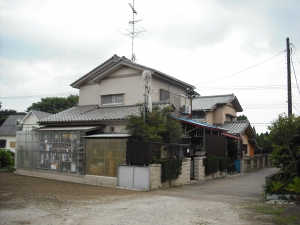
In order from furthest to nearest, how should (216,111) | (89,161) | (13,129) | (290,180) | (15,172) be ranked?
1. (13,129)
2. (216,111)
3. (15,172)
4. (89,161)
5. (290,180)

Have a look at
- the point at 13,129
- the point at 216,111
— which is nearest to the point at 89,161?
the point at 216,111

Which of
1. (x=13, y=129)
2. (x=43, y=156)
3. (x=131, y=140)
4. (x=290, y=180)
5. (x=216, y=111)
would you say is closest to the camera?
(x=290, y=180)

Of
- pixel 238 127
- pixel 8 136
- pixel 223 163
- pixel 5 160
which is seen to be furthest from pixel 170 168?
pixel 8 136

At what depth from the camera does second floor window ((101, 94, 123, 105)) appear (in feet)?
65.1

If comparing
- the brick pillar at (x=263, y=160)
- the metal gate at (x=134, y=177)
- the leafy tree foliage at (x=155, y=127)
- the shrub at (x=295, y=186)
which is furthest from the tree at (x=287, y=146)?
the brick pillar at (x=263, y=160)

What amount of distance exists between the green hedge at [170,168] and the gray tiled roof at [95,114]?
3.23m

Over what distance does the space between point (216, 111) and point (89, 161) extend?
16.7m

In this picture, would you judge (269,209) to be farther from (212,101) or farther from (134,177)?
(212,101)

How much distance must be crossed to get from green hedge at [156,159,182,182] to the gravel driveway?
0.83 metres

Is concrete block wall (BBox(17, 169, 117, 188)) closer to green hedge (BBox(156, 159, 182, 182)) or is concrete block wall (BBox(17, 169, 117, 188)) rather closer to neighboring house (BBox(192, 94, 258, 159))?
green hedge (BBox(156, 159, 182, 182))

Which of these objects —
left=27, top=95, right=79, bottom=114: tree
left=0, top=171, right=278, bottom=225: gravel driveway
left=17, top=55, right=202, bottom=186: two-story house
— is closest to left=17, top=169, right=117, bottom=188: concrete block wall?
left=17, top=55, right=202, bottom=186: two-story house

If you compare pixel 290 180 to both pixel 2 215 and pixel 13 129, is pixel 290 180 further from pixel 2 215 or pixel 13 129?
pixel 13 129

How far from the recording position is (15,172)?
20.5 meters

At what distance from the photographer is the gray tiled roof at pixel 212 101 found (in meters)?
28.5
